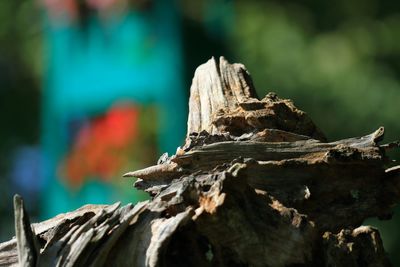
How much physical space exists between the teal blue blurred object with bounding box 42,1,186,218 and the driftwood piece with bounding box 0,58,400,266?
364 centimetres

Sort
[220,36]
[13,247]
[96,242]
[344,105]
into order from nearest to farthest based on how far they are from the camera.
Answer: [96,242]
[13,247]
[220,36]
[344,105]

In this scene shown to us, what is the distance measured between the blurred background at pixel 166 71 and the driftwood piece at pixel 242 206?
3.54 m

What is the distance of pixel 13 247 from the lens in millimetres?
1809

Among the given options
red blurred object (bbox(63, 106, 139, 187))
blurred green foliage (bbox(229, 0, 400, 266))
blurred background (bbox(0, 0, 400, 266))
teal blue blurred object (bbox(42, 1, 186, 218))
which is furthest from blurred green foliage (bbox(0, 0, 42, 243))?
red blurred object (bbox(63, 106, 139, 187))

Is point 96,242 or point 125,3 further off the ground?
point 125,3

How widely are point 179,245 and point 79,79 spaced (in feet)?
15.3

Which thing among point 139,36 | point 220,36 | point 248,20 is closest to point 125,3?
point 139,36

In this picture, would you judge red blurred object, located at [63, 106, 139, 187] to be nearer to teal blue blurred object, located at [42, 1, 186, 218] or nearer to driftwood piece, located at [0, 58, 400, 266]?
teal blue blurred object, located at [42, 1, 186, 218]

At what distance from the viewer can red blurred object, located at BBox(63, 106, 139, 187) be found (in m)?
6.10

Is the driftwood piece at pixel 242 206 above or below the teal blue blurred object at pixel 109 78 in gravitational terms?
below

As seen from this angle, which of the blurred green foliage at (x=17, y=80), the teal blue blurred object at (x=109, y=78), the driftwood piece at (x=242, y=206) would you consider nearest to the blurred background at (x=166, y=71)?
the teal blue blurred object at (x=109, y=78)

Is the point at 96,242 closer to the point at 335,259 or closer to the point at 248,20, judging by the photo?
the point at 335,259

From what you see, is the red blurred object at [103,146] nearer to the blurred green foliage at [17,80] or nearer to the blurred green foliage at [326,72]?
the blurred green foliage at [326,72]

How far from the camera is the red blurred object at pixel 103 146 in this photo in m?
6.10
